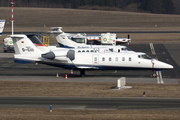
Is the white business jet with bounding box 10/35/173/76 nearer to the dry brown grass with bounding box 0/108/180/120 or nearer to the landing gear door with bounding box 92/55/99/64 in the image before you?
the landing gear door with bounding box 92/55/99/64

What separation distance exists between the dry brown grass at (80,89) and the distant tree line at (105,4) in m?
148

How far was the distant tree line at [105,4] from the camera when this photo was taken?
176750 millimetres

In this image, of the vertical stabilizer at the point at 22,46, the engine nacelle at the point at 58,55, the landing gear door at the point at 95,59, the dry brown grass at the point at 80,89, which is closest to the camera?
the dry brown grass at the point at 80,89

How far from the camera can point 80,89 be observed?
3003 centimetres

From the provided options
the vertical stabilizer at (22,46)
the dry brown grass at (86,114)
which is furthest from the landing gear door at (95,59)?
the dry brown grass at (86,114)

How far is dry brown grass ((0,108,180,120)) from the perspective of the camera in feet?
64.2

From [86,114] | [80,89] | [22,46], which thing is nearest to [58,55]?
[22,46]

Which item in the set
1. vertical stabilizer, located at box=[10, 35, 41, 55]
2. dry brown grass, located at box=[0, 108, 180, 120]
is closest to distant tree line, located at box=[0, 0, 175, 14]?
vertical stabilizer, located at box=[10, 35, 41, 55]

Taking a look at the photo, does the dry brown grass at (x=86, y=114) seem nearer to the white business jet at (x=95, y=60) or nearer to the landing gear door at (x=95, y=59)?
the white business jet at (x=95, y=60)

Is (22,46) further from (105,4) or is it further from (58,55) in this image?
(105,4)

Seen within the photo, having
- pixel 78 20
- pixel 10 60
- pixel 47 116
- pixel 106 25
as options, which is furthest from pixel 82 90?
pixel 78 20

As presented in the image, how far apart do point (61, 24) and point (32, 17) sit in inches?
703

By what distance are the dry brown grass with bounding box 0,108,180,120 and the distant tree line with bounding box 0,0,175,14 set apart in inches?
6244

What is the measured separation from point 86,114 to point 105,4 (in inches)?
6423
